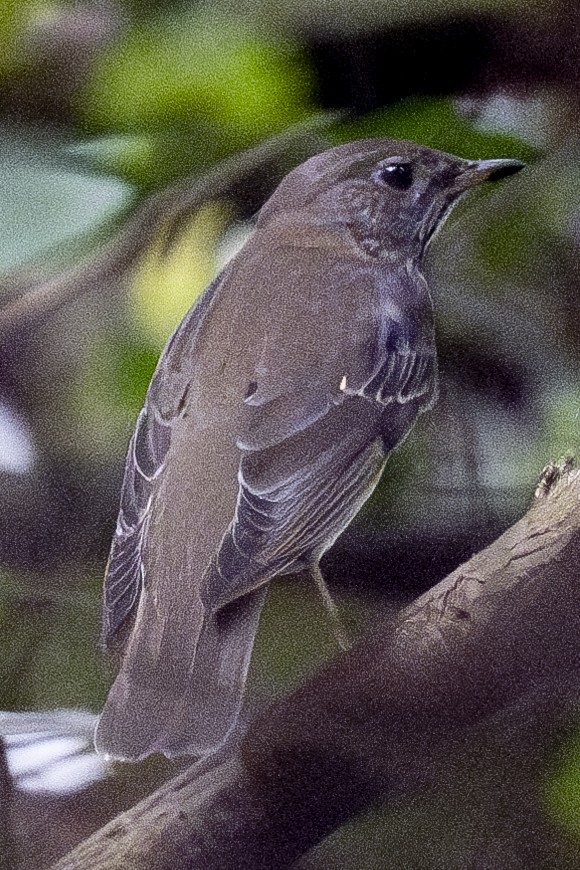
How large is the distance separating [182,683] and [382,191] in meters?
0.44

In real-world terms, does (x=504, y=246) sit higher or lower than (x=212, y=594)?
higher

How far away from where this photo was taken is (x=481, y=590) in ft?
2.36

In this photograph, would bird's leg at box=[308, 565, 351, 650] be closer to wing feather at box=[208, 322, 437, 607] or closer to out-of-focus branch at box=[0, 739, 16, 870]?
wing feather at box=[208, 322, 437, 607]

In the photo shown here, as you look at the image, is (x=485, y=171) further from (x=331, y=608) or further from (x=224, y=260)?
(x=331, y=608)

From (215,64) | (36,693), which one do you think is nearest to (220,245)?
(215,64)

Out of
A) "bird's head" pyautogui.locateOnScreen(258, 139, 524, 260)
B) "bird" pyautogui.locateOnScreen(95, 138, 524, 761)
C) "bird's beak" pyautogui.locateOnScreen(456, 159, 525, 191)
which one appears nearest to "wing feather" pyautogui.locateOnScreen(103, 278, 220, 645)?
"bird" pyautogui.locateOnScreen(95, 138, 524, 761)

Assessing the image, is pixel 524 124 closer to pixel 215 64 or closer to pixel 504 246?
pixel 504 246

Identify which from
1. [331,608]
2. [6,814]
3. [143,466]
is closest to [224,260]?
[143,466]

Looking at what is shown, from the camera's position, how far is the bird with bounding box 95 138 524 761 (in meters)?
0.72

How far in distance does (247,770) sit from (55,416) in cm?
34

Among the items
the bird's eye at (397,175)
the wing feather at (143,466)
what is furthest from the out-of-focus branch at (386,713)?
the bird's eye at (397,175)

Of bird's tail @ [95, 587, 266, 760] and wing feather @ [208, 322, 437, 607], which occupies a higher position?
wing feather @ [208, 322, 437, 607]

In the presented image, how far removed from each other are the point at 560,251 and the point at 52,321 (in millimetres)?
438

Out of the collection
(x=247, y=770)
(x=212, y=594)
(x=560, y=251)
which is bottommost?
(x=247, y=770)
